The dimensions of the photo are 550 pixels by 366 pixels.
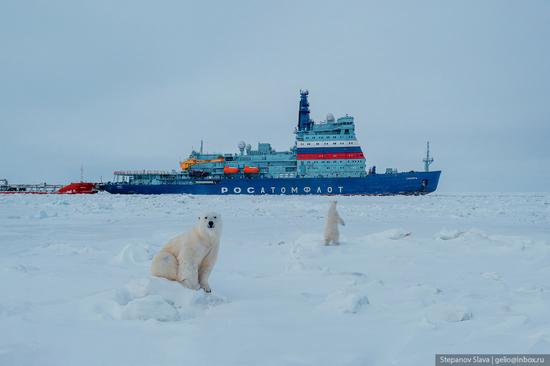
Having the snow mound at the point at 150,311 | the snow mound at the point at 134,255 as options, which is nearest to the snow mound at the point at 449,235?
the snow mound at the point at 134,255

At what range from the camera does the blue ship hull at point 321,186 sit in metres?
39.0

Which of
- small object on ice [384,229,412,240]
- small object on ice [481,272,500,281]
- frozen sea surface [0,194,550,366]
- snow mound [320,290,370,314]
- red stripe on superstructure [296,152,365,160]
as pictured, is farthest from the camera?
red stripe on superstructure [296,152,365,160]

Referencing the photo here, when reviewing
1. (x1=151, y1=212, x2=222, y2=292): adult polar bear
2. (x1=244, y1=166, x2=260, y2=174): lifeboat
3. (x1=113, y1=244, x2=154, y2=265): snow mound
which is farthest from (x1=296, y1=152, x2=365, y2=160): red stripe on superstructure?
(x1=151, y1=212, x2=222, y2=292): adult polar bear

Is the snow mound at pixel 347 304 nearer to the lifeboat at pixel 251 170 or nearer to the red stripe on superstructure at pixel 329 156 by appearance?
the red stripe on superstructure at pixel 329 156

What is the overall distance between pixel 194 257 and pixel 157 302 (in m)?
0.59

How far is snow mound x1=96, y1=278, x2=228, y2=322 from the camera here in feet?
8.54

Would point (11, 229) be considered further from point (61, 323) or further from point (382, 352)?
point (382, 352)

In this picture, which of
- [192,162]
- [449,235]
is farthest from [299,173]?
[449,235]

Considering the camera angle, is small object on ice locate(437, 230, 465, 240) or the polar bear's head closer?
the polar bear's head

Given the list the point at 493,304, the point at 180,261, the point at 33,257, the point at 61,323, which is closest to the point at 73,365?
the point at 61,323

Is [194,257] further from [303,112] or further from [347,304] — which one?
[303,112]

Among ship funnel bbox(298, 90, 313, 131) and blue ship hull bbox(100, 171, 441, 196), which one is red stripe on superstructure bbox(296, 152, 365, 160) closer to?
blue ship hull bbox(100, 171, 441, 196)

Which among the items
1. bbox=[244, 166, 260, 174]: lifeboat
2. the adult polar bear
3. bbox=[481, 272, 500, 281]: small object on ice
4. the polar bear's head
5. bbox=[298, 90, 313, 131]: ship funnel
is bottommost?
bbox=[481, 272, 500, 281]: small object on ice

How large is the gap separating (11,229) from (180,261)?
6.65m
